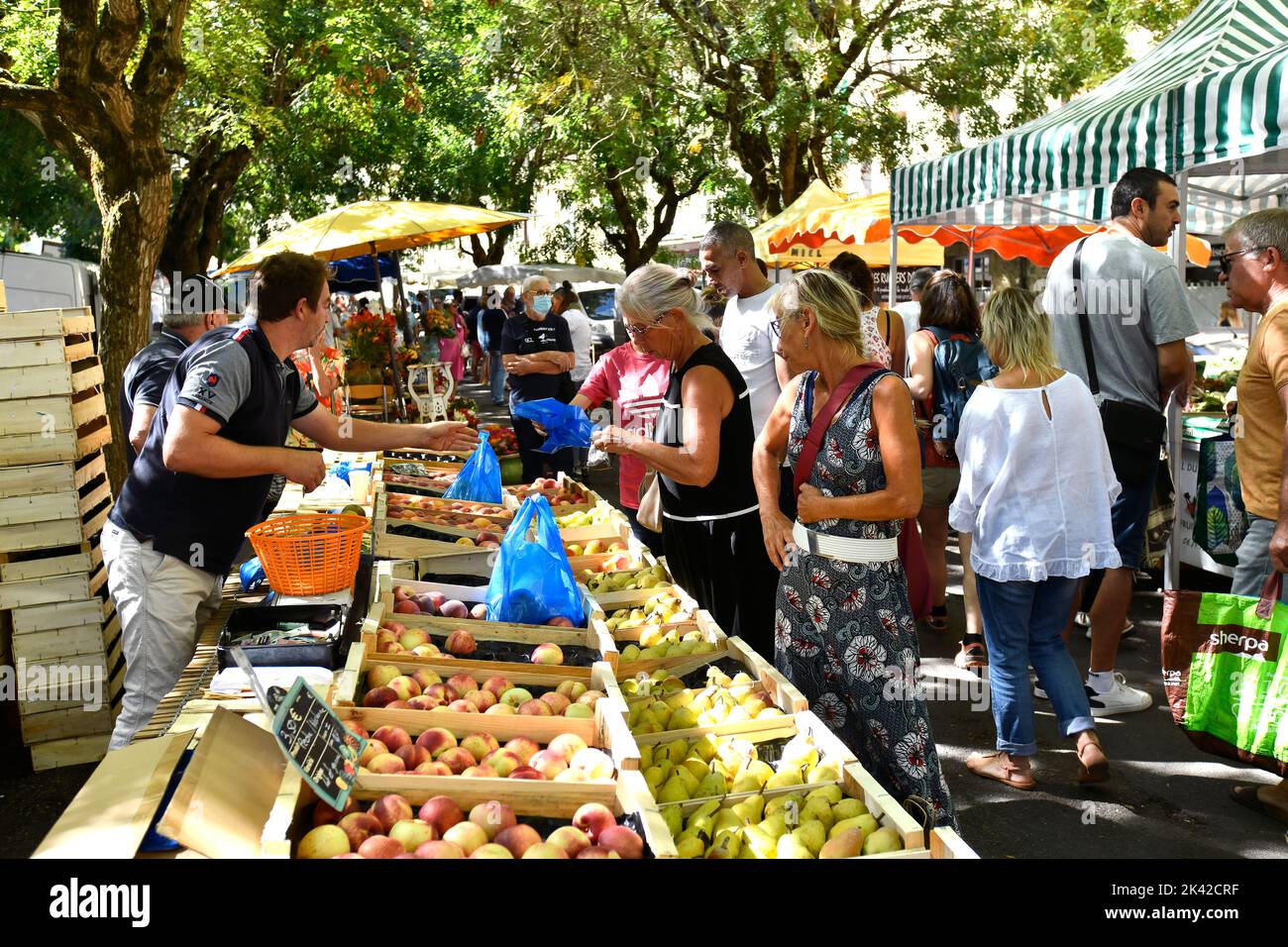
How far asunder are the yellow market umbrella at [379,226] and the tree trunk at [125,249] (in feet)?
7.50

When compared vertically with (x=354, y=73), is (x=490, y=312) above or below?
below

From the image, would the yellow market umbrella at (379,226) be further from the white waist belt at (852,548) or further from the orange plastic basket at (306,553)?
the white waist belt at (852,548)

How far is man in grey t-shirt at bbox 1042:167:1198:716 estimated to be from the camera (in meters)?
5.07

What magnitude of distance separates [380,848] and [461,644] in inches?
56.1

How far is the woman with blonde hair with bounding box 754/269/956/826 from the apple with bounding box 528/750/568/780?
1.05 meters

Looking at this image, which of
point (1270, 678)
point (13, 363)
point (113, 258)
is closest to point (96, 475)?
point (13, 363)

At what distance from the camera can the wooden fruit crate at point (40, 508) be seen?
4988 millimetres

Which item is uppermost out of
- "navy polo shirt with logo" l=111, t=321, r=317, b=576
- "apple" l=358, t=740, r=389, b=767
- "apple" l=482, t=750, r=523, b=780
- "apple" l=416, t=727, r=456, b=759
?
"navy polo shirt with logo" l=111, t=321, r=317, b=576

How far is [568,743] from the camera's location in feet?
9.13

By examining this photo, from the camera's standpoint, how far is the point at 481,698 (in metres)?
3.09

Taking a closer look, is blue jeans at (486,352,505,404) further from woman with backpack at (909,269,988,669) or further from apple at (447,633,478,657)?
apple at (447,633,478,657)

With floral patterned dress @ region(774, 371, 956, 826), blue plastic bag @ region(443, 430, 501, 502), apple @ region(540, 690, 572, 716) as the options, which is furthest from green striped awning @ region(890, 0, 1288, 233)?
apple @ region(540, 690, 572, 716)
